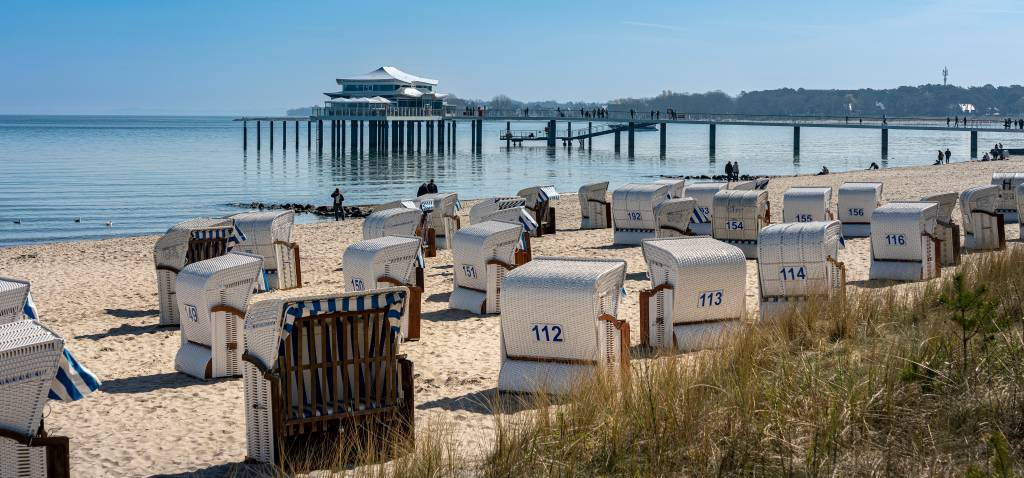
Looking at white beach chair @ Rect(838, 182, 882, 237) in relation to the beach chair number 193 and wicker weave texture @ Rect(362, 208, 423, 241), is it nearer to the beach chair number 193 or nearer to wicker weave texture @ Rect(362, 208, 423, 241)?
wicker weave texture @ Rect(362, 208, 423, 241)

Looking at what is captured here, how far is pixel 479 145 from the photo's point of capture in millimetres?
75500

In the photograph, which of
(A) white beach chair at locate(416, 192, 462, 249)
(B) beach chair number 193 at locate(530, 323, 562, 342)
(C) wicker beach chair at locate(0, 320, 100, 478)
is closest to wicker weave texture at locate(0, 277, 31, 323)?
(C) wicker beach chair at locate(0, 320, 100, 478)

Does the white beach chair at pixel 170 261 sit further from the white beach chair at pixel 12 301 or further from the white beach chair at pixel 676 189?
the white beach chair at pixel 676 189

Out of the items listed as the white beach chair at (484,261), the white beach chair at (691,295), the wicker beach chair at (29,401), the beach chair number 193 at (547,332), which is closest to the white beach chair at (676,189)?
the white beach chair at (484,261)

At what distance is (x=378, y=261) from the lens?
1113 cm

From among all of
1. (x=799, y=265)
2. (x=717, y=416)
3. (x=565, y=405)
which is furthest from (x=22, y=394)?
(x=799, y=265)

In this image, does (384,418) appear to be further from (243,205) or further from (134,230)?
(243,205)

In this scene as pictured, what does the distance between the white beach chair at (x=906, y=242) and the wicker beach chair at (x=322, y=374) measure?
8.03 meters

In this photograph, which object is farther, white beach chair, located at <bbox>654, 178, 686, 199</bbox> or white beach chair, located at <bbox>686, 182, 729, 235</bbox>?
white beach chair, located at <bbox>654, 178, 686, 199</bbox>

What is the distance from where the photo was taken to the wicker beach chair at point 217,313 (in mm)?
9227

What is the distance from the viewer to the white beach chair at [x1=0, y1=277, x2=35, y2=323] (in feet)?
27.9

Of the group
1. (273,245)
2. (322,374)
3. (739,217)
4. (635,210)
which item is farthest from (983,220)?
(322,374)

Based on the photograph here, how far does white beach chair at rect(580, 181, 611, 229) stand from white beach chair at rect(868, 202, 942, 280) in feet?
31.8

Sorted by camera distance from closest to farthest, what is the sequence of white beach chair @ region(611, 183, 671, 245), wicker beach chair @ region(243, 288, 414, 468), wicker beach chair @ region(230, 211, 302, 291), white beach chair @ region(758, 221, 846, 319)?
wicker beach chair @ region(243, 288, 414, 468) → white beach chair @ region(758, 221, 846, 319) → wicker beach chair @ region(230, 211, 302, 291) → white beach chair @ region(611, 183, 671, 245)
